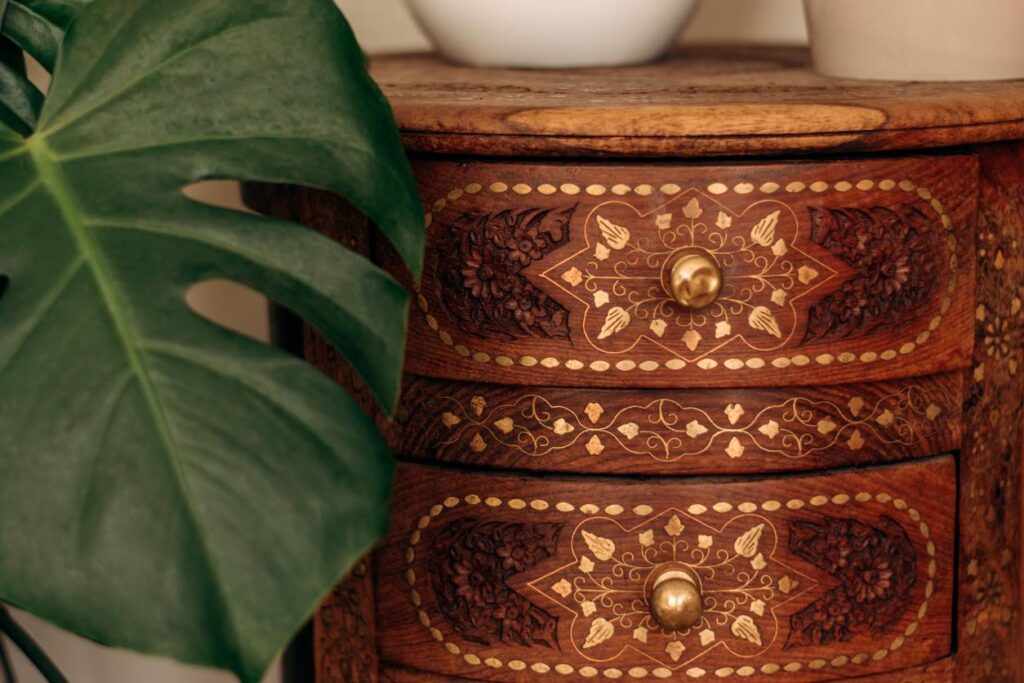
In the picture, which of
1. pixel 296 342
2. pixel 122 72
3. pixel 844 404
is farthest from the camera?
pixel 296 342

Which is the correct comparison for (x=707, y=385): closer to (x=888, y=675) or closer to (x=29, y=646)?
(x=888, y=675)

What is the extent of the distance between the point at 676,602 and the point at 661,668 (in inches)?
2.6

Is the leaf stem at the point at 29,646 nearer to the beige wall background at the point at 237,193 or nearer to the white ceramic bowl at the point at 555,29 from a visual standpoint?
the beige wall background at the point at 237,193

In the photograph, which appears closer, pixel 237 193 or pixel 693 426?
pixel 693 426

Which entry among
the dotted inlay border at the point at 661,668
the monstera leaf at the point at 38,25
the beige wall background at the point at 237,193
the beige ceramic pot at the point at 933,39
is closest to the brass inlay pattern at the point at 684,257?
the dotted inlay border at the point at 661,668

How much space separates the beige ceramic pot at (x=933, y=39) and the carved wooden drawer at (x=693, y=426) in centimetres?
23

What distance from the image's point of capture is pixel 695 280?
67cm

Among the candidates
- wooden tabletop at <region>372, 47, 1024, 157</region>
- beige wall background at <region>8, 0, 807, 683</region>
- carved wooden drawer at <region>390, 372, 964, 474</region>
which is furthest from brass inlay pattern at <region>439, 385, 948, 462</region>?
beige wall background at <region>8, 0, 807, 683</region>

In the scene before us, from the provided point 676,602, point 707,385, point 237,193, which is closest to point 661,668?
point 676,602

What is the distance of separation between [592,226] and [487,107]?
99mm

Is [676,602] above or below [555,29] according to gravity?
below

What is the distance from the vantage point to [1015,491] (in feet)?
2.62

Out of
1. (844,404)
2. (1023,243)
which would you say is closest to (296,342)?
(844,404)

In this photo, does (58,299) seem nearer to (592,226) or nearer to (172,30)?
(172,30)
